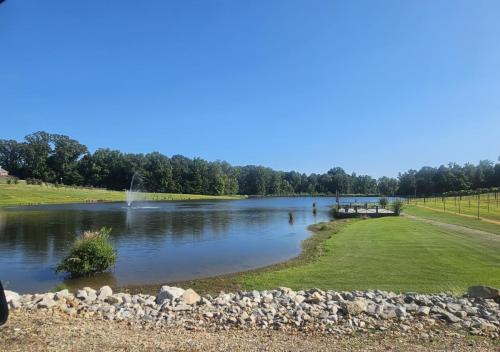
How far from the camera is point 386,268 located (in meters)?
17.8

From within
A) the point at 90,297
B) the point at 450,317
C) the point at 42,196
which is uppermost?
the point at 42,196

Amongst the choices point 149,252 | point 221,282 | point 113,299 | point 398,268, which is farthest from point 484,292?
point 149,252

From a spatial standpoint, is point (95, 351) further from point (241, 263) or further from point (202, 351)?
point (241, 263)

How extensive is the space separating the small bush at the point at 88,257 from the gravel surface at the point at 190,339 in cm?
1045

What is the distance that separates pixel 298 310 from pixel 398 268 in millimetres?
9279

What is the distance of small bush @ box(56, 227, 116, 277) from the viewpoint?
18859 mm

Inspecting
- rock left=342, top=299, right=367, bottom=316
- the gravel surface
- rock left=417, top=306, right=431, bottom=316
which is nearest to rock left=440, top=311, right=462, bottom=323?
rock left=417, top=306, right=431, bottom=316

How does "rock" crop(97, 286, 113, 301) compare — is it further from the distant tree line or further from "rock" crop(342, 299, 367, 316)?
the distant tree line

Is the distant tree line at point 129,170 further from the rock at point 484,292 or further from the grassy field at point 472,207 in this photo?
the rock at point 484,292

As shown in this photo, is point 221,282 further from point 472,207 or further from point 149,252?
point 472,207

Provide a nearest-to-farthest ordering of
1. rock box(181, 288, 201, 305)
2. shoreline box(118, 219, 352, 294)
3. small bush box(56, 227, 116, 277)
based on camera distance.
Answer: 1. rock box(181, 288, 201, 305)
2. shoreline box(118, 219, 352, 294)
3. small bush box(56, 227, 116, 277)

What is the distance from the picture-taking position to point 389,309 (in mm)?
9641

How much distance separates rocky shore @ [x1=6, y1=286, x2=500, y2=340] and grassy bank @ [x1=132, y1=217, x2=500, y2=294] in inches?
118

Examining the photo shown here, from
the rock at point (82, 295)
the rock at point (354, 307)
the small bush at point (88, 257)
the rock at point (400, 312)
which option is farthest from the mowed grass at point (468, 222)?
the rock at point (82, 295)
